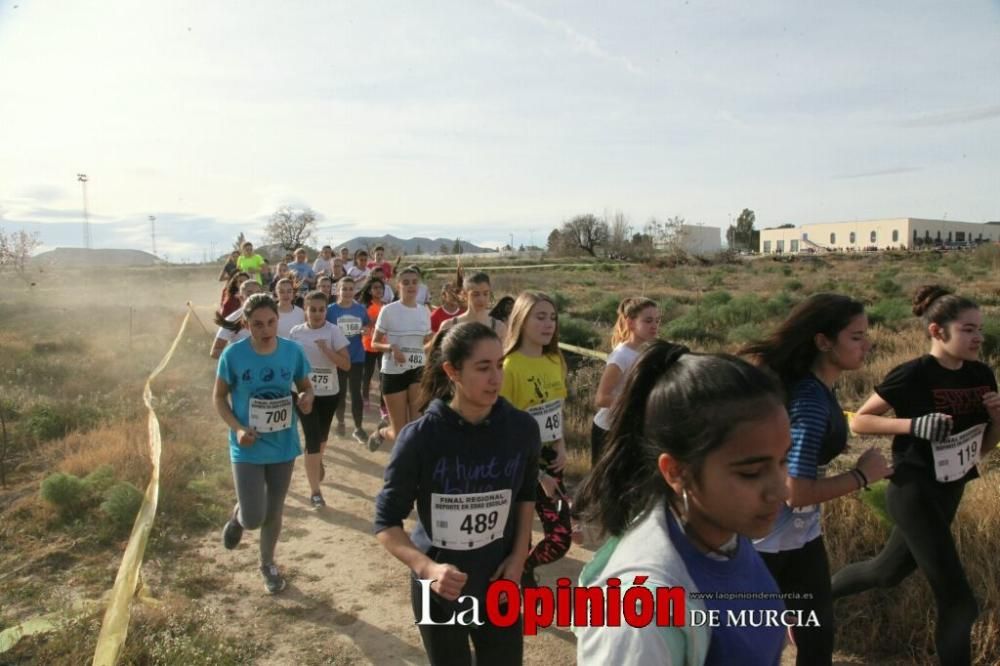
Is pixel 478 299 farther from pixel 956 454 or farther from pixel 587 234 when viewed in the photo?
pixel 587 234

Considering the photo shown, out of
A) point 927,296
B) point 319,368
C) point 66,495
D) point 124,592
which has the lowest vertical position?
point 66,495

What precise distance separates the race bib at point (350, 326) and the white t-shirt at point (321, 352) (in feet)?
4.92

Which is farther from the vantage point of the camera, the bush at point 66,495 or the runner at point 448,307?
the runner at point 448,307

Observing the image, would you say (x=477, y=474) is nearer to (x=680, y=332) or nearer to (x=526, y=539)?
(x=526, y=539)

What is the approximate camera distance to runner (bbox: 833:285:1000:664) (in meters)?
3.34

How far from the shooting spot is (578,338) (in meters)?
15.0

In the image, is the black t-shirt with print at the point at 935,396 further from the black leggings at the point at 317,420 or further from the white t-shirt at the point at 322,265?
the white t-shirt at the point at 322,265

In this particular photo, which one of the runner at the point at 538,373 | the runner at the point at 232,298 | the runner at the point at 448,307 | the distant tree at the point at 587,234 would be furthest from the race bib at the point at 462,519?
the distant tree at the point at 587,234

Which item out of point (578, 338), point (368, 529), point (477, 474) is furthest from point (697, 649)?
point (578, 338)

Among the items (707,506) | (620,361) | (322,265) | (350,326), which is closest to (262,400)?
(620,361)

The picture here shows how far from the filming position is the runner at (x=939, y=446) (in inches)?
131

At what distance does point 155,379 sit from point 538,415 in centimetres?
1040

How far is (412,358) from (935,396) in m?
4.88

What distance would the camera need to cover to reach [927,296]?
4.09m
